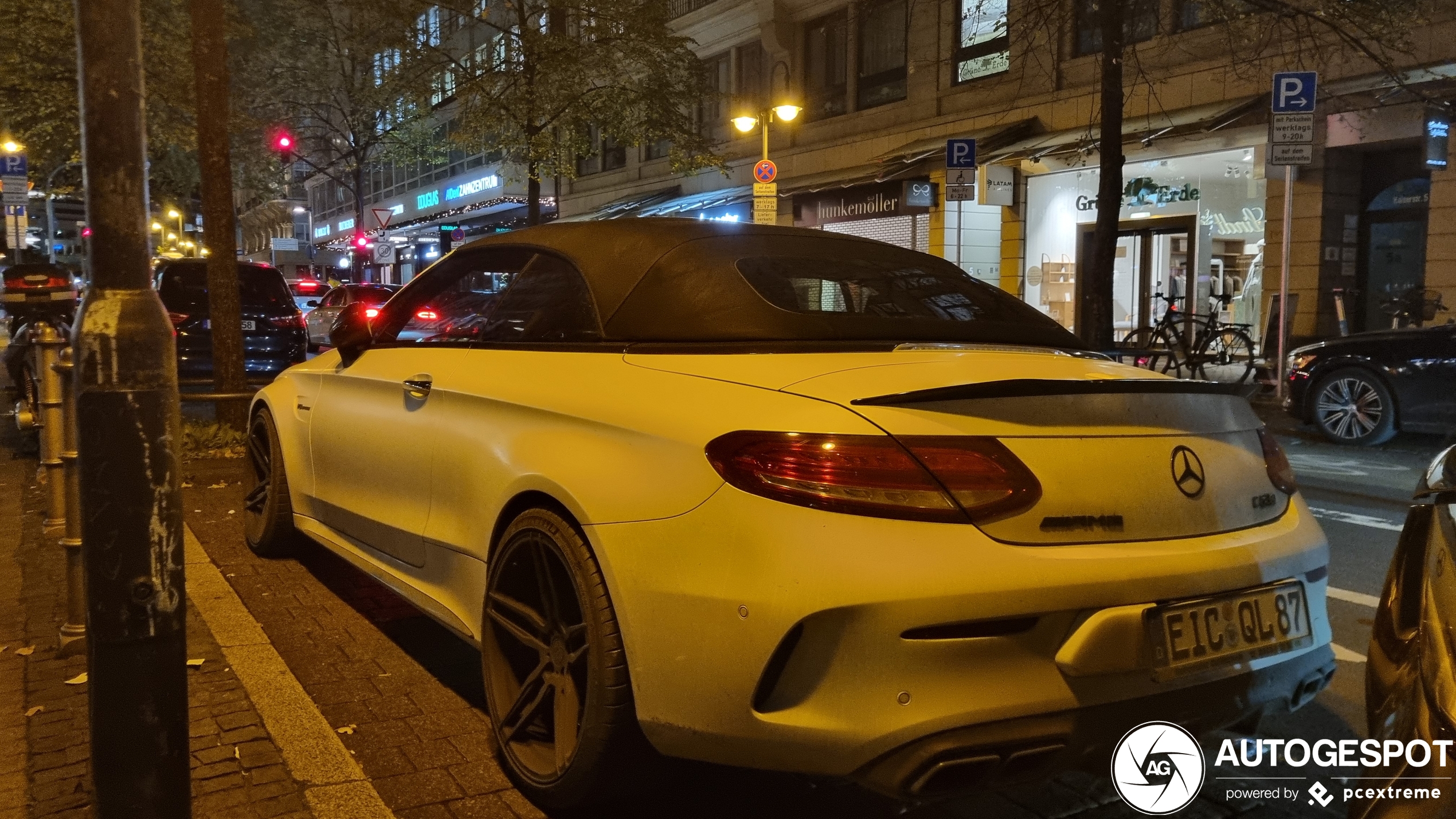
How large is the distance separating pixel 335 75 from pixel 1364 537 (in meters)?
32.2

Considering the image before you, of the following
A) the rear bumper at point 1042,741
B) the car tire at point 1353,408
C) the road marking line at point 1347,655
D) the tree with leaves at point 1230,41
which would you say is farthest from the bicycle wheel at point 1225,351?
the rear bumper at point 1042,741

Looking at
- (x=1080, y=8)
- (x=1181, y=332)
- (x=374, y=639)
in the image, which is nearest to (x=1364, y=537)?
(x=374, y=639)

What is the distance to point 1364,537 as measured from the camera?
20.2ft

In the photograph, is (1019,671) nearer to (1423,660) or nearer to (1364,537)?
(1423,660)

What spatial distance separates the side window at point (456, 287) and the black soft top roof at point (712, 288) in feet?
0.66

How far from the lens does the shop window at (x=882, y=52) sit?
2092 centimetres

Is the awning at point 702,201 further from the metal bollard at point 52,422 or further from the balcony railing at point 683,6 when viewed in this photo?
the metal bollard at point 52,422

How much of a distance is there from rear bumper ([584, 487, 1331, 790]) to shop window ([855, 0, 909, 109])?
19.8 metres

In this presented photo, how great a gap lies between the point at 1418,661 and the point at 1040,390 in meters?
0.85

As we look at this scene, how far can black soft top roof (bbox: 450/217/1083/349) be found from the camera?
2.95 meters

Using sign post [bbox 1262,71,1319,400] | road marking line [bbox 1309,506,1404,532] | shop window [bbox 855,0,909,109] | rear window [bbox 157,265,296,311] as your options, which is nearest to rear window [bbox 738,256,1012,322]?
road marking line [bbox 1309,506,1404,532]

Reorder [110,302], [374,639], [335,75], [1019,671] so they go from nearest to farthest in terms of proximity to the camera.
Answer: [1019,671]
[110,302]
[374,639]
[335,75]

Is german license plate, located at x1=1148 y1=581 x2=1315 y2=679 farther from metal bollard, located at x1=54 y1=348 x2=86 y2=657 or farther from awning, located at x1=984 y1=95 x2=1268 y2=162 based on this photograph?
awning, located at x1=984 y1=95 x2=1268 y2=162

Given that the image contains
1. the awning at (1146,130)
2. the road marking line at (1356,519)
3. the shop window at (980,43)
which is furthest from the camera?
the shop window at (980,43)
